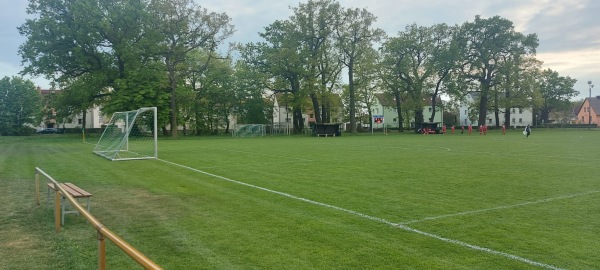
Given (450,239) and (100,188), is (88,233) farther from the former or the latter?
(450,239)

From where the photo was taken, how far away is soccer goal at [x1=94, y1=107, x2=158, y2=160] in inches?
761

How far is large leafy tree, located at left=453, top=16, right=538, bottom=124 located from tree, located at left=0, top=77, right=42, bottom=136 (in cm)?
6813

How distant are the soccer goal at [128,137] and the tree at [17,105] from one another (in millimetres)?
47968

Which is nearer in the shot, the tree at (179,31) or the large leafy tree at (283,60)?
the tree at (179,31)

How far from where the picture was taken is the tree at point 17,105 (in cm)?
6731

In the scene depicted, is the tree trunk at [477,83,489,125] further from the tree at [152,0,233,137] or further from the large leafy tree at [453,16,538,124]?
the tree at [152,0,233,137]

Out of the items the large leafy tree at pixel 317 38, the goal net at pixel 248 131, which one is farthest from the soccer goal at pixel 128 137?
the large leafy tree at pixel 317 38

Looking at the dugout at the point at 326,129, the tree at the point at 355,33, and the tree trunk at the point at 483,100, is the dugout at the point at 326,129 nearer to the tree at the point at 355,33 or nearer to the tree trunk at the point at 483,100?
the tree at the point at 355,33

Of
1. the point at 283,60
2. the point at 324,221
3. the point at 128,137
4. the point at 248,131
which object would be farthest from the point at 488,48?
the point at 324,221

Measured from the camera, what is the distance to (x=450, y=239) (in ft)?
18.9

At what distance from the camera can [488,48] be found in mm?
59562

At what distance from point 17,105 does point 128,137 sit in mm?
60668

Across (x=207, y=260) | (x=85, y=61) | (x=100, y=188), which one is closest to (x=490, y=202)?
(x=207, y=260)

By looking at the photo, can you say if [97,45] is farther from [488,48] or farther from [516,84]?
[516,84]
